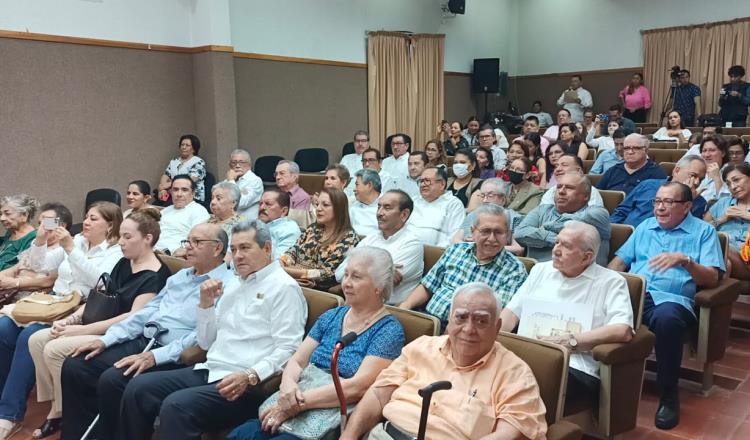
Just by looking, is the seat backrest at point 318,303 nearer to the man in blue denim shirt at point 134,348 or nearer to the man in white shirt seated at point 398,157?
the man in blue denim shirt at point 134,348

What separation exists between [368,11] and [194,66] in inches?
128

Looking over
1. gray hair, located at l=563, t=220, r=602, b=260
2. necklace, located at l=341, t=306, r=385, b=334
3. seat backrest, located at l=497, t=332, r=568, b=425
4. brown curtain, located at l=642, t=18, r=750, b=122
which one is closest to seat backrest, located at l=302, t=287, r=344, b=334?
necklace, located at l=341, t=306, r=385, b=334

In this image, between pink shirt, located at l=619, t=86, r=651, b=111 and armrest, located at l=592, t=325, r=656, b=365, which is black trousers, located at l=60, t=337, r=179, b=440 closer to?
armrest, located at l=592, t=325, r=656, b=365

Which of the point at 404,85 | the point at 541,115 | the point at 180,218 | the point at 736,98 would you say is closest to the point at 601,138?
the point at 736,98

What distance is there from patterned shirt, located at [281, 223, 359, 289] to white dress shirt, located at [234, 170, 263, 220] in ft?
6.54

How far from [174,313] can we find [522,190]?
2685 millimetres

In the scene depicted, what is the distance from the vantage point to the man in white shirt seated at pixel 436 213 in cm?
425

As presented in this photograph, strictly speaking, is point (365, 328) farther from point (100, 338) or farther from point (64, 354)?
point (64, 354)

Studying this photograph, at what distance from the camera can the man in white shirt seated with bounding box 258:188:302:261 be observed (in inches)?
160

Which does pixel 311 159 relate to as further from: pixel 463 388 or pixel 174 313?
pixel 463 388

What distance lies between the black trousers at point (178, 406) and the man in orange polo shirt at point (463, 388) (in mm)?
613

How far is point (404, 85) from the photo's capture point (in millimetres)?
10164

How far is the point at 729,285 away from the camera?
10.2 feet

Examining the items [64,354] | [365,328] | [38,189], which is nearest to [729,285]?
[365,328]
